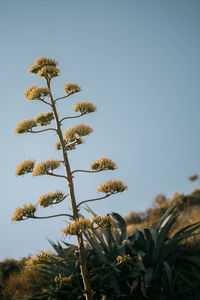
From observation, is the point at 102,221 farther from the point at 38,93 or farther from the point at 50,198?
the point at 38,93

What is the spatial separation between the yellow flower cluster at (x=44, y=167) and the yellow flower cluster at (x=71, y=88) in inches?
50.8

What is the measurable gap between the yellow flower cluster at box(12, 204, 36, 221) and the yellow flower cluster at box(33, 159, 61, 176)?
0.51 metres

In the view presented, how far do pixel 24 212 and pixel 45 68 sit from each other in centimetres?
238

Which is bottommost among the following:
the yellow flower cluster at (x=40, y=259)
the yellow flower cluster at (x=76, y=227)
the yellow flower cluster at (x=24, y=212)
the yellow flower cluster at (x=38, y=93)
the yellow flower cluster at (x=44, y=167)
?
the yellow flower cluster at (x=40, y=259)

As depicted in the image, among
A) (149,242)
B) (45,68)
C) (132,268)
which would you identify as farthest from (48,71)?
(132,268)

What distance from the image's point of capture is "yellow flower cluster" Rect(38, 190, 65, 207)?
12.4 feet

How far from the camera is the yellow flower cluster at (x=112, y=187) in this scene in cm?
375

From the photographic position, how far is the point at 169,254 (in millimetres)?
5578

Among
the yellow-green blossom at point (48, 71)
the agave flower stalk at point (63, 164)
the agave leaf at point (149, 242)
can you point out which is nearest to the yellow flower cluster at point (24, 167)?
the agave flower stalk at point (63, 164)

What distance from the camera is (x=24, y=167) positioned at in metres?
4.02

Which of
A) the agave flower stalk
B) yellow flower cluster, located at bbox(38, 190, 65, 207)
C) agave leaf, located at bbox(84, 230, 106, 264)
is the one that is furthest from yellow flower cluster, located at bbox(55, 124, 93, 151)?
agave leaf, located at bbox(84, 230, 106, 264)

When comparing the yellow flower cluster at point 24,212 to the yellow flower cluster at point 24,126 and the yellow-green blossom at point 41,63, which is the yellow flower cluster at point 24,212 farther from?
the yellow-green blossom at point 41,63

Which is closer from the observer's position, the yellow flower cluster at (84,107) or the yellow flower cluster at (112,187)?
the yellow flower cluster at (112,187)

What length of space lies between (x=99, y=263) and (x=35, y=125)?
327cm
